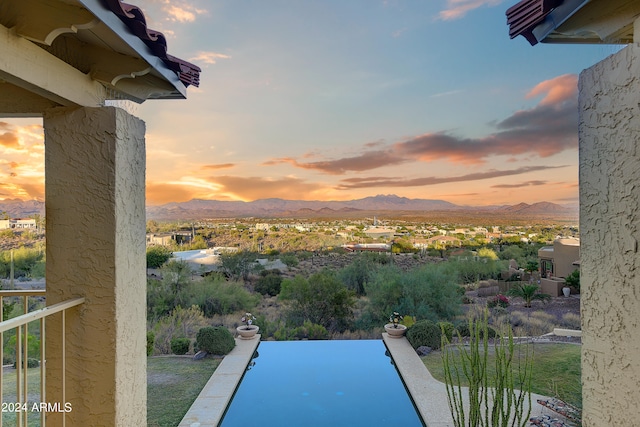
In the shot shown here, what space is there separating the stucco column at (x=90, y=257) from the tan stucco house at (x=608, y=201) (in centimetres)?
241

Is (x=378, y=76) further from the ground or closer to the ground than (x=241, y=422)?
further from the ground

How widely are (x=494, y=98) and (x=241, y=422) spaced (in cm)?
939

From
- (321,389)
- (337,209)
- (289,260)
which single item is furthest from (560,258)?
(321,389)

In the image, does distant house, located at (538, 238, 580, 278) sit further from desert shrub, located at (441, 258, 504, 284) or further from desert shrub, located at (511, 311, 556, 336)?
desert shrub, located at (511, 311, 556, 336)

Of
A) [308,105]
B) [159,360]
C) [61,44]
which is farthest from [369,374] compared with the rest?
[308,105]

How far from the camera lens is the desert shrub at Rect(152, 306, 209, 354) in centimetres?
793

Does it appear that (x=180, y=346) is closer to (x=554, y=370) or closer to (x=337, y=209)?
(x=554, y=370)

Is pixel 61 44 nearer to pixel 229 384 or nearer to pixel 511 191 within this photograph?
pixel 229 384

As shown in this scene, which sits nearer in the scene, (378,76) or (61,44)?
(61,44)

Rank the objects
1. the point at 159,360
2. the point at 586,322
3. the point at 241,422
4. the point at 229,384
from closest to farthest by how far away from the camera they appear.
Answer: the point at 586,322 < the point at 241,422 < the point at 229,384 < the point at 159,360

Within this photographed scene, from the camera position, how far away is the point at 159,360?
721cm

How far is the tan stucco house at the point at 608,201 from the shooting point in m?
1.62

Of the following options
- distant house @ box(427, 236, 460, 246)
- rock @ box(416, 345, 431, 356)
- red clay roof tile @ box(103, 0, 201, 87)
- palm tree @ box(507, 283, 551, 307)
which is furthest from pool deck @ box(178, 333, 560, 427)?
distant house @ box(427, 236, 460, 246)

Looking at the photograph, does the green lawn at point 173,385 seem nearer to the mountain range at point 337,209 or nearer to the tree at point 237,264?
the tree at point 237,264
